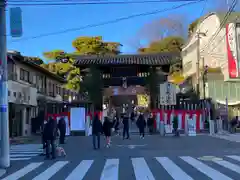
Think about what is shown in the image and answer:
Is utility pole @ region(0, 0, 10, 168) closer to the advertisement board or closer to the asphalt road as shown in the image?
the asphalt road

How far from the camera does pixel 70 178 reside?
9.22 metres

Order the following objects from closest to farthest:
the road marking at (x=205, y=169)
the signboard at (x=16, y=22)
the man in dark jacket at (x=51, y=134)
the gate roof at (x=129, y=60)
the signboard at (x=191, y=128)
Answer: the road marking at (x=205, y=169), the signboard at (x=16, y=22), the man in dark jacket at (x=51, y=134), the signboard at (x=191, y=128), the gate roof at (x=129, y=60)

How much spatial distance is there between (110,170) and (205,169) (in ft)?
9.39

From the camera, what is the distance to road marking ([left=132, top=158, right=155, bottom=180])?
29.4 ft

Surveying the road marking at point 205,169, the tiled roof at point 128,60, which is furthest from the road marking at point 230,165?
the tiled roof at point 128,60

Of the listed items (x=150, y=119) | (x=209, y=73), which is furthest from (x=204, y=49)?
(x=150, y=119)

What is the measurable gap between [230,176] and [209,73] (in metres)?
36.3

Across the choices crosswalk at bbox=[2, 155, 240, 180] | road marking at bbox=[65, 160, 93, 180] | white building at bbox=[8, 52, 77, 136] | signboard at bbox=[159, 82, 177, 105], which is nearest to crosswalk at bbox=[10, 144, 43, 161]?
crosswalk at bbox=[2, 155, 240, 180]

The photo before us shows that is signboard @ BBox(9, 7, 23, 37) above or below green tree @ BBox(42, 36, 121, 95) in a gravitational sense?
below

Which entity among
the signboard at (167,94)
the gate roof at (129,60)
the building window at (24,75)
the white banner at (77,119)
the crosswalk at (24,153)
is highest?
Result: the gate roof at (129,60)

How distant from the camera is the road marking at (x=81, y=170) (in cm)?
933

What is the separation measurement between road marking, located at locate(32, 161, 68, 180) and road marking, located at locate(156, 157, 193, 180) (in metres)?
3.43

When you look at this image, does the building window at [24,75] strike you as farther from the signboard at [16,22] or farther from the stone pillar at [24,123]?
the signboard at [16,22]

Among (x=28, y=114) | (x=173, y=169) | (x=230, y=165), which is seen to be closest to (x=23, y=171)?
(x=173, y=169)
